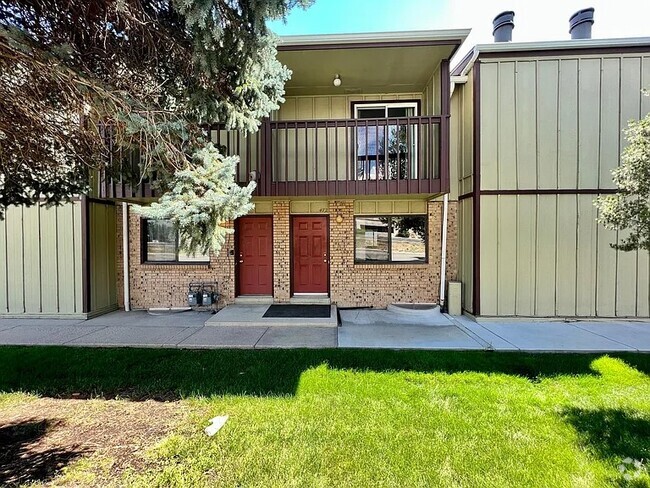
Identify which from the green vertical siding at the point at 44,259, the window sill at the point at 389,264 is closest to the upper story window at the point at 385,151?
the window sill at the point at 389,264

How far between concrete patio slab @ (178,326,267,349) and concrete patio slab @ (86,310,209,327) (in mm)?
715

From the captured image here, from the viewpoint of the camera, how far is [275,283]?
863 cm

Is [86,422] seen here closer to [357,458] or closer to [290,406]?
[290,406]

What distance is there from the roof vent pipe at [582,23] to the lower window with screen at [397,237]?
18.3 feet

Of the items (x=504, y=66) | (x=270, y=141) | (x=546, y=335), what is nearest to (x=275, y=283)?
(x=270, y=141)

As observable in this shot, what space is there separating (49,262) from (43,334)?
201cm

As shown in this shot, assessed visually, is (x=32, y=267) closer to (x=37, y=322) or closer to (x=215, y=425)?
(x=37, y=322)

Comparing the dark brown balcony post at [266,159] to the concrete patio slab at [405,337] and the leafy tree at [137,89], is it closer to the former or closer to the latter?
the leafy tree at [137,89]

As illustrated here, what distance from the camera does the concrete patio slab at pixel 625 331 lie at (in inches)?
221

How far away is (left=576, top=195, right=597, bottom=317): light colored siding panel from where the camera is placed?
7.04 metres

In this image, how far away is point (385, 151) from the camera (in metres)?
7.00

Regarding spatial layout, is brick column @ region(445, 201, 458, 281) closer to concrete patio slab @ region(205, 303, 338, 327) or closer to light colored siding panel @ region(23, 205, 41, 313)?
concrete patio slab @ region(205, 303, 338, 327)

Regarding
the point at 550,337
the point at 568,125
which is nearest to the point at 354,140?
the point at 568,125

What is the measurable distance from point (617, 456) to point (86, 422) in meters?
4.83
